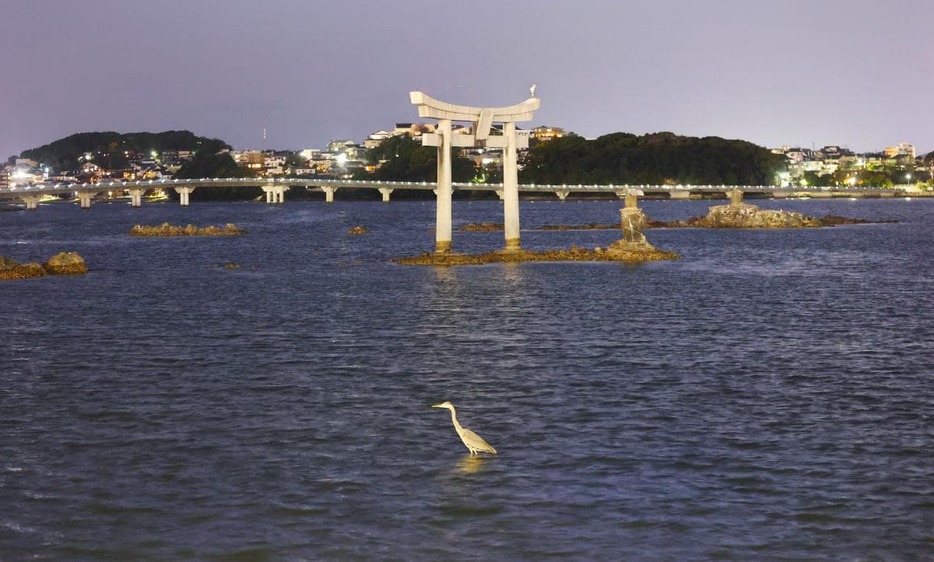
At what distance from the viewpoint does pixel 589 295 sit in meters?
42.5

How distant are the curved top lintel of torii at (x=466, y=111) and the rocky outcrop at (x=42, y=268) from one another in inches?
663

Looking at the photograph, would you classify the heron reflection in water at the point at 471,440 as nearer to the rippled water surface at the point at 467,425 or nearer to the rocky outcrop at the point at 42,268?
the rippled water surface at the point at 467,425

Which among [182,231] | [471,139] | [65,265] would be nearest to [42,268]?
[65,265]

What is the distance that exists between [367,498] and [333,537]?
5.12ft

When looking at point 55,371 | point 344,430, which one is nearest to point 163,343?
point 55,371

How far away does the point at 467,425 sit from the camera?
19.5 meters

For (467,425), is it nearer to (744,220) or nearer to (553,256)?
(553,256)

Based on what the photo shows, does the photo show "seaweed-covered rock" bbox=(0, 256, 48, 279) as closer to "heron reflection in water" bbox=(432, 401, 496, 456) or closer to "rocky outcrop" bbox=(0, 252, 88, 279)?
"rocky outcrop" bbox=(0, 252, 88, 279)

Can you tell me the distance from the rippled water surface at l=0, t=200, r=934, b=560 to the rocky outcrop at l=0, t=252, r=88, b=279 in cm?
853

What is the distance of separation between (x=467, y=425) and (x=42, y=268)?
37.7 meters

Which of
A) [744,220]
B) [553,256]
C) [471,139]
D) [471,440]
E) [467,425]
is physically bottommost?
[467,425]

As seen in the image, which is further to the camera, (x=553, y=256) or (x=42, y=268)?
(x=553, y=256)

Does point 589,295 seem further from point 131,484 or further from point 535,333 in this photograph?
point 131,484

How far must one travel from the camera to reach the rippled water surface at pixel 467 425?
1388 centimetres
